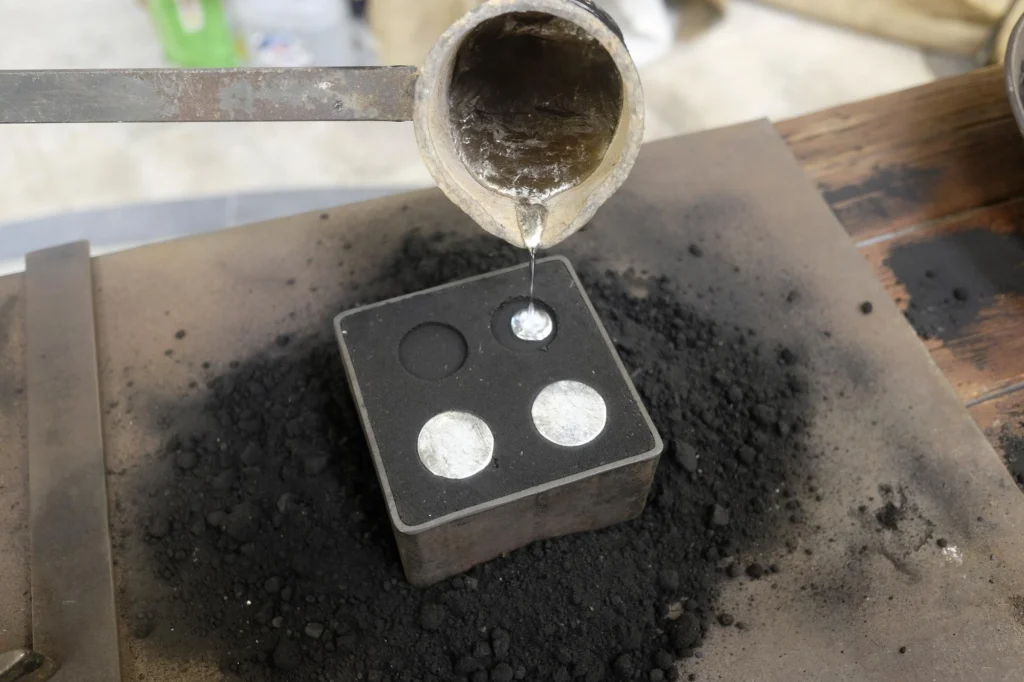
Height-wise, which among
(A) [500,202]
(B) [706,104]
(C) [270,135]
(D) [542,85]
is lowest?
(C) [270,135]

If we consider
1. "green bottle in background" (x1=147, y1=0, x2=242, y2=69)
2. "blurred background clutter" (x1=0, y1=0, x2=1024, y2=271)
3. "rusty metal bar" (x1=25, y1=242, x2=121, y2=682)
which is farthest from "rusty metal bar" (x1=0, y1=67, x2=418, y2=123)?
"green bottle in background" (x1=147, y1=0, x2=242, y2=69)

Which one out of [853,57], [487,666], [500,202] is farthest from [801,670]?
[853,57]

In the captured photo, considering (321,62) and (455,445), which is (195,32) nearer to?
(321,62)

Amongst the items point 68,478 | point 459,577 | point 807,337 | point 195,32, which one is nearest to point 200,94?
point 68,478

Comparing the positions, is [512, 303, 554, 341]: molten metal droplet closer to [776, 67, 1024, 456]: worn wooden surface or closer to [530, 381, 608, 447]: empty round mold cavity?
[530, 381, 608, 447]: empty round mold cavity

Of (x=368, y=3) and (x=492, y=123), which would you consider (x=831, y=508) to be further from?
(x=368, y=3)

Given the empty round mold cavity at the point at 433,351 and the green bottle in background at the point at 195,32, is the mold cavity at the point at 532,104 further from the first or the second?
the green bottle in background at the point at 195,32
